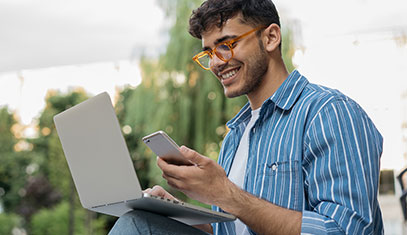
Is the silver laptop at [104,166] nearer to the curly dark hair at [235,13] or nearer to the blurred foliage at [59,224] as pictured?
the curly dark hair at [235,13]

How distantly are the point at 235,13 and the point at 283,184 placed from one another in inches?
21.9

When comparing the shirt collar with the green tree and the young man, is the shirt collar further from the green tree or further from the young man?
the green tree

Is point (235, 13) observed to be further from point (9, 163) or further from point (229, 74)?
point (9, 163)

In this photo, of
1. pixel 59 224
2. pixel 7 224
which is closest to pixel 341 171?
pixel 59 224

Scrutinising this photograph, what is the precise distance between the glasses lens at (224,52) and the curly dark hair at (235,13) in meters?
0.06

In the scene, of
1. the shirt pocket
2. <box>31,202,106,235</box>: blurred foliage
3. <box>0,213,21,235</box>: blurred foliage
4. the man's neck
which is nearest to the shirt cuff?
the shirt pocket

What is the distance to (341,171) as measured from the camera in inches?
45.1

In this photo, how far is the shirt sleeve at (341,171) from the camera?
43.9 inches

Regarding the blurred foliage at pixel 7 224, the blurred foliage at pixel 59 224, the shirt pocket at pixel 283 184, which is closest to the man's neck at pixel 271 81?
the shirt pocket at pixel 283 184

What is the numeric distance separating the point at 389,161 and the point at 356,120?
919cm

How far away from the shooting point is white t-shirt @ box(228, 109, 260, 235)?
144cm

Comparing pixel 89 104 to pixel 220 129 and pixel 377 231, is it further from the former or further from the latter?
pixel 220 129

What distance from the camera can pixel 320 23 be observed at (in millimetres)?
10102

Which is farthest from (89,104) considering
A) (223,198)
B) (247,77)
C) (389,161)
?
(389,161)
